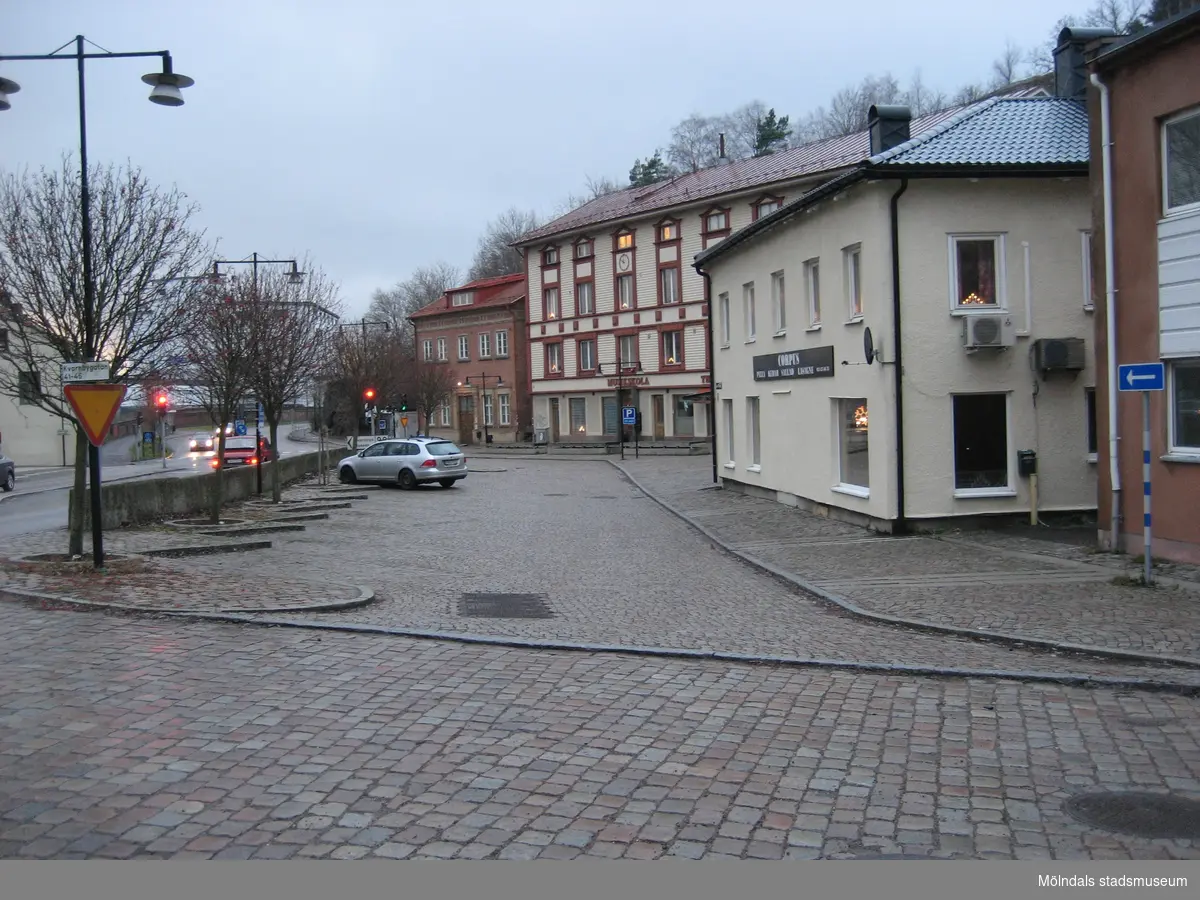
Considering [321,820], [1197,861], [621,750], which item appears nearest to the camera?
[1197,861]

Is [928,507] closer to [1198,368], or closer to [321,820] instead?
[1198,368]

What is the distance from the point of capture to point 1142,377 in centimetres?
1141

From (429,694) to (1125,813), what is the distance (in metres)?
4.34

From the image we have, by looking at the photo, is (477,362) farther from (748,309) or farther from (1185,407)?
(1185,407)

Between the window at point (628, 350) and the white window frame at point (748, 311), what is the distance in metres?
31.7

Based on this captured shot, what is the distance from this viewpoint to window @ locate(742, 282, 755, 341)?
25828mm

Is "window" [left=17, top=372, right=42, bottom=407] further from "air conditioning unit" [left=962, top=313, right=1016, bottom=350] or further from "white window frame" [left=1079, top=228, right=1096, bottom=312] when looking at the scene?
"white window frame" [left=1079, top=228, right=1096, bottom=312]

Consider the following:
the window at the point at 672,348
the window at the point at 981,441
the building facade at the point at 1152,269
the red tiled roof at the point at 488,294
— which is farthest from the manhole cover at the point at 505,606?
the red tiled roof at the point at 488,294

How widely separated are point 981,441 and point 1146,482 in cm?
604

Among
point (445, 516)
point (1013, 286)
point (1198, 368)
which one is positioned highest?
point (1013, 286)

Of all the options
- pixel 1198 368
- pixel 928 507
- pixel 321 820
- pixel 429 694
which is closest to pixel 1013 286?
pixel 928 507

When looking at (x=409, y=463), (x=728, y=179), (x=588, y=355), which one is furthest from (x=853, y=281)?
(x=588, y=355)

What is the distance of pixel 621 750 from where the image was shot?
20.3ft

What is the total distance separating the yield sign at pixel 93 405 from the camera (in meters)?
12.0
